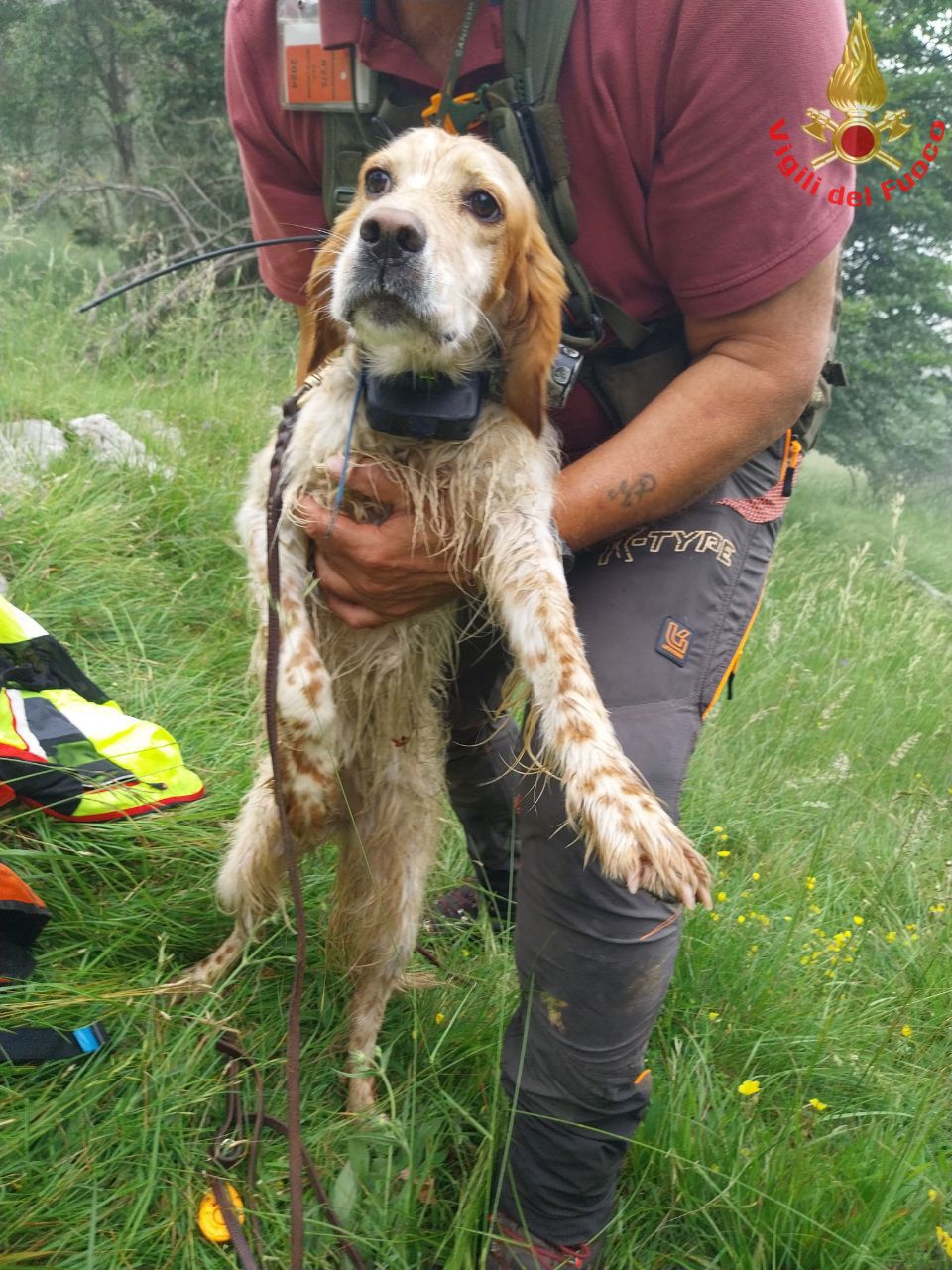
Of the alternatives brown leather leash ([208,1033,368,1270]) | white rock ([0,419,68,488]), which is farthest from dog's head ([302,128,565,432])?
white rock ([0,419,68,488])

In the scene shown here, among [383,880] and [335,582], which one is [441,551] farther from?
[383,880]

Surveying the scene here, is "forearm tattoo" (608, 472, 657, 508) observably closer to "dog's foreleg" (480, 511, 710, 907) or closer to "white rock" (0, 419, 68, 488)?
"dog's foreleg" (480, 511, 710, 907)

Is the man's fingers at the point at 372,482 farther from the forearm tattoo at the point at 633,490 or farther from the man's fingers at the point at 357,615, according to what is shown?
the forearm tattoo at the point at 633,490

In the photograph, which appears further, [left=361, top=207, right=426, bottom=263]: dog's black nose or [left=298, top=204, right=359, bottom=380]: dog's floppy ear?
[left=298, top=204, right=359, bottom=380]: dog's floppy ear

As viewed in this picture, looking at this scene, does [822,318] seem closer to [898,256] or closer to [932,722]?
[932,722]

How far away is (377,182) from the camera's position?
1797 mm

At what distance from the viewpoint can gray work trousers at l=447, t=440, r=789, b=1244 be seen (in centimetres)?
151

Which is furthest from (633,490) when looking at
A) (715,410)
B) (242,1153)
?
(242,1153)

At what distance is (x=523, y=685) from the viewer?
6.12 ft

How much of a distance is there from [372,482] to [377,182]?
0.56 m

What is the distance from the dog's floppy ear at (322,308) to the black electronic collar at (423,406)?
0.58ft

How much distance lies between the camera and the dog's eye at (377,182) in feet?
5.85

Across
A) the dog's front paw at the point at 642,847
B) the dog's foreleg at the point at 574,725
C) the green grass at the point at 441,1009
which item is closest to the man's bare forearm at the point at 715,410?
the dog's foreleg at the point at 574,725

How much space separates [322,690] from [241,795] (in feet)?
2.10
